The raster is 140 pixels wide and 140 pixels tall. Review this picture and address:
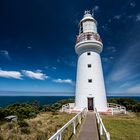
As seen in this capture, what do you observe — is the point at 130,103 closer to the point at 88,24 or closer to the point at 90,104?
the point at 90,104

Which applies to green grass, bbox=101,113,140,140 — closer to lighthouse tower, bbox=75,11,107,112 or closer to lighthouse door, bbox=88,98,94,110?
lighthouse tower, bbox=75,11,107,112

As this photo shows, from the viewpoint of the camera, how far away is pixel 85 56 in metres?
18.9

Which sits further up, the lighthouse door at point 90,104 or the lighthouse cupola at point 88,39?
the lighthouse cupola at point 88,39

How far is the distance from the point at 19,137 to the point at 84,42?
13.5 m

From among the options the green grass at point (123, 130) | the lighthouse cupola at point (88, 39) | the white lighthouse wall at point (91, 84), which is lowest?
the green grass at point (123, 130)

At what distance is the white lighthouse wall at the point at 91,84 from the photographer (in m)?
17.6

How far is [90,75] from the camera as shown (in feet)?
59.1

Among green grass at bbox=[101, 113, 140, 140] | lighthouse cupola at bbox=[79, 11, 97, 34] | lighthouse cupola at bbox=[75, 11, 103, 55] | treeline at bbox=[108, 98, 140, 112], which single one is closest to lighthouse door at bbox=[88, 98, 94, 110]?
green grass at bbox=[101, 113, 140, 140]

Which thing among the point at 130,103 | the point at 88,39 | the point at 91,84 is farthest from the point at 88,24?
the point at 130,103

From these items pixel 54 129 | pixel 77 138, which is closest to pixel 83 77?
pixel 54 129

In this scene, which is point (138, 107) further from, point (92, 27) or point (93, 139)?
point (93, 139)

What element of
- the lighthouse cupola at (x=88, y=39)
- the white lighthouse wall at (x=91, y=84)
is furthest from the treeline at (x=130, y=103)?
the lighthouse cupola at (x=88, y=39)

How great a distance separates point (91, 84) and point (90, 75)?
1.13 meters

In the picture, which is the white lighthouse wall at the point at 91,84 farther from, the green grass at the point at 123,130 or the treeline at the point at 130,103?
the treeline at the point at 130,103
